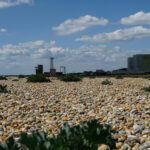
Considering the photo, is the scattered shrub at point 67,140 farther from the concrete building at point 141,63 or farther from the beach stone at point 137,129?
the concrete building at point 141,63

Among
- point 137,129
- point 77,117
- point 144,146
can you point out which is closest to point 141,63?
point 77,117

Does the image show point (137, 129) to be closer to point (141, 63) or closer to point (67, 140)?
point (67, 140)

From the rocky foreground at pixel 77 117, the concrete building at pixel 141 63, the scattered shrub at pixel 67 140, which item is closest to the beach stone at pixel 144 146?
the rocky foreground at pixel 77 117

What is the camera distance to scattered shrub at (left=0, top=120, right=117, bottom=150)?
2.41 meters

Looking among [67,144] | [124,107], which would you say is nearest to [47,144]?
[67,144]

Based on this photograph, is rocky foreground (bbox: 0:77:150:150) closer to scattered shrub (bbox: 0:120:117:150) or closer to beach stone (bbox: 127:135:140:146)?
beach stone (bbox: 127:135:140:146)

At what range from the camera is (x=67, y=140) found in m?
2.55

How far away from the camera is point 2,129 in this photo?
4168mm

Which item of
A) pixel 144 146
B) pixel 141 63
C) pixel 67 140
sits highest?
pixel 141 63

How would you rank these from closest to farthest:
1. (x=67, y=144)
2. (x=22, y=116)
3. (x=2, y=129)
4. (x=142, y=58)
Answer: (x=67, y=144)
(x=2, y=129)
(x=22, y=116)
(x=142, y=58)

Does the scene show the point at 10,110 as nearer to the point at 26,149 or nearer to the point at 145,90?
the point at 26,149

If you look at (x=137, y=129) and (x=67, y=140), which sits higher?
(x=67, y=140)

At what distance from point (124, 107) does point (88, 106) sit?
86 cm

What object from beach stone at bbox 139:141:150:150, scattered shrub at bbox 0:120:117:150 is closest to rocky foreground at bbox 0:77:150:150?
beach stone at bbox 139:141:150:150
